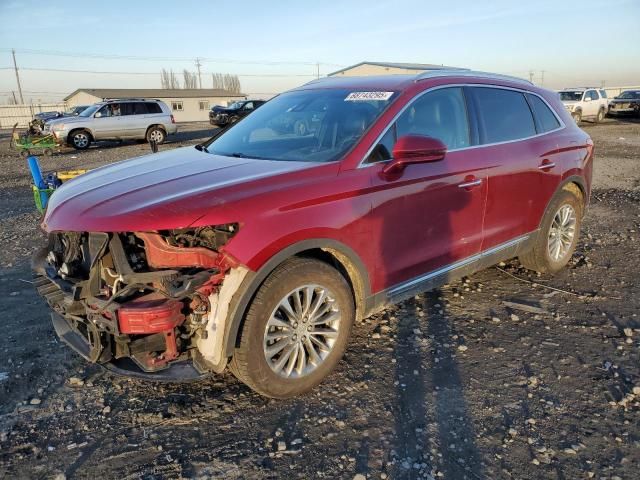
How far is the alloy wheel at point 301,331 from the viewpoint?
9.46 feet

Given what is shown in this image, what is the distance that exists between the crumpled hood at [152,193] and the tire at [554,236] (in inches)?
110

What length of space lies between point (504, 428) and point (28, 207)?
337 inches

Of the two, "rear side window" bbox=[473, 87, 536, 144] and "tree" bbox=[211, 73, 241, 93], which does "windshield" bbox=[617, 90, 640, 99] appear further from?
"tree" bbox=[211, 73, 241, 93]

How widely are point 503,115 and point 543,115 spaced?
29.0 inches

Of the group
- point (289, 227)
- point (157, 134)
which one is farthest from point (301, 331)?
point (157, 134)

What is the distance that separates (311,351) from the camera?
3.08 metres

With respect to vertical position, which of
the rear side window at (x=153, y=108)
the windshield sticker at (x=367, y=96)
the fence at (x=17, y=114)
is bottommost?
the windshield sticker at (x=367, y=96)

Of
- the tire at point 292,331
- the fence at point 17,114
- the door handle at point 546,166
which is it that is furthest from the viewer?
the fence at point 17,114

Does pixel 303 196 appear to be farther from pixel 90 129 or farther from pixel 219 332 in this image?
pixel 90 129

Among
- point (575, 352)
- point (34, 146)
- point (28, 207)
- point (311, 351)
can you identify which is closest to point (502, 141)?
point (575, 352)

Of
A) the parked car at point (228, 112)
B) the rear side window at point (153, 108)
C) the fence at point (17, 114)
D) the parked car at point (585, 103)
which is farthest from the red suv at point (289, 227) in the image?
the fence at point (17, 114)

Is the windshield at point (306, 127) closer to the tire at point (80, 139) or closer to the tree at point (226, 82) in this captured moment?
the tire at point (80, 139)

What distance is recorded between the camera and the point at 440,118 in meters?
3.74

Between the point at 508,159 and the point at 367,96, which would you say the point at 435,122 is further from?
the point at 508,159
